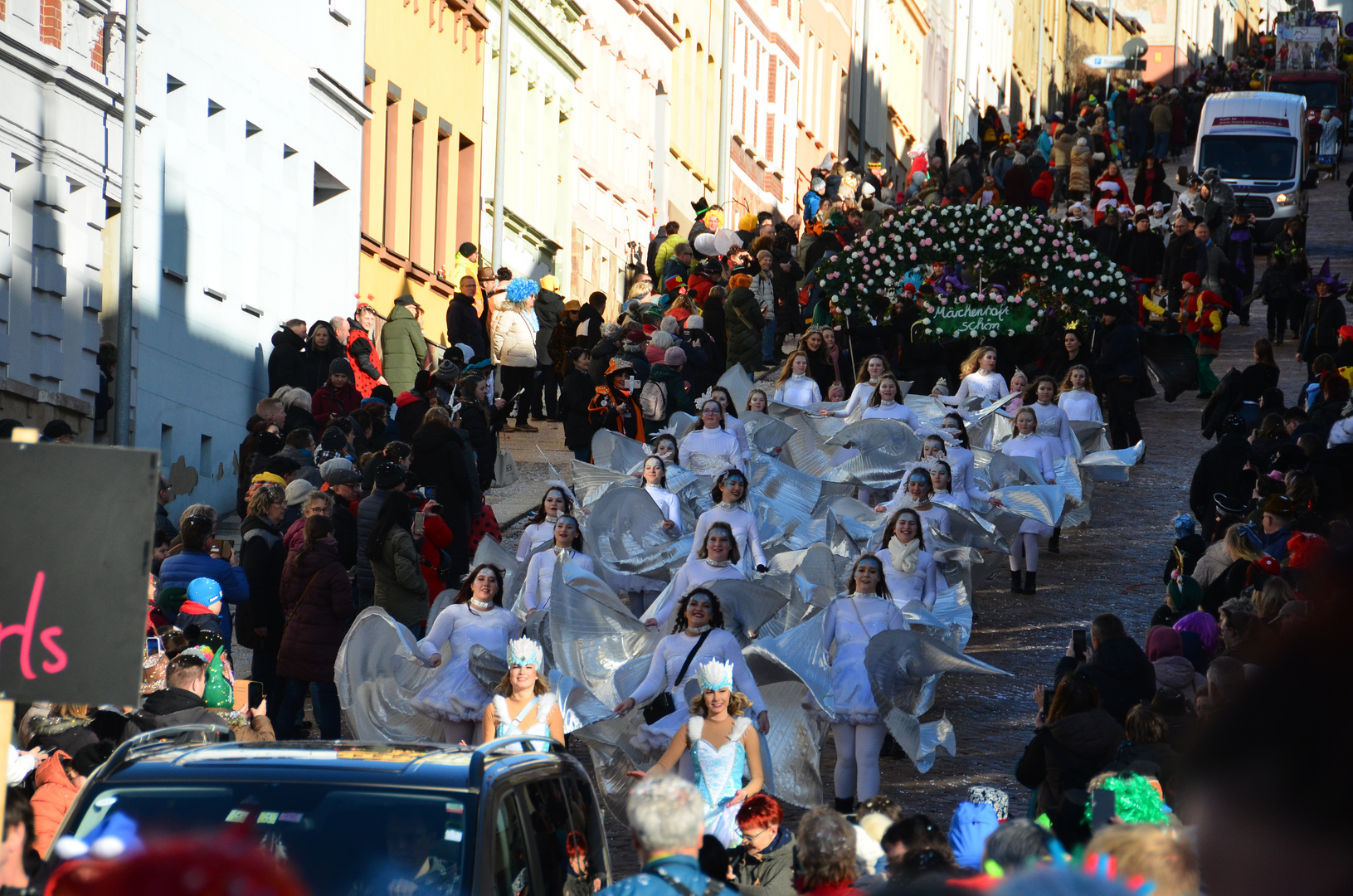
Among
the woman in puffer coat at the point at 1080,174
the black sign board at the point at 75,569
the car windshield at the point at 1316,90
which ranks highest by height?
the car windshield at the point at 1316,90

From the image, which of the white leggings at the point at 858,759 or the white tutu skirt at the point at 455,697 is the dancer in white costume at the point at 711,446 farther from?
the white tutu skirt at the point at 455,697

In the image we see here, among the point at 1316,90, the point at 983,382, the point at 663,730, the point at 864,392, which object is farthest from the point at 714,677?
the point at 1316,90

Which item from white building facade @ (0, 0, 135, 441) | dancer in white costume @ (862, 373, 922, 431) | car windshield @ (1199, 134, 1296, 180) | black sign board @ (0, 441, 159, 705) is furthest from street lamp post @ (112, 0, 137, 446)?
car windshield @ (1199, 134, 1296, 180)

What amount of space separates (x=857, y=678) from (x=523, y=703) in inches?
85.7

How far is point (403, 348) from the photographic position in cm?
2505

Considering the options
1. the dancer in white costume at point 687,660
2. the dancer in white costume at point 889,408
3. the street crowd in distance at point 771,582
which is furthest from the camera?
the dancer in white costume at point 889,408

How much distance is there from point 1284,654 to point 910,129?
7679 centimetres

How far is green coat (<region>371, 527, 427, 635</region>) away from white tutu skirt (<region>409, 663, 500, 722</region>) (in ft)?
5.82

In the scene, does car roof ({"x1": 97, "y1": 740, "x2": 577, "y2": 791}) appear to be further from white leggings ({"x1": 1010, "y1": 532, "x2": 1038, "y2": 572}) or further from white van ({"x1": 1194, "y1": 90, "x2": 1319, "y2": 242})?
white van ({"x1": 1194, "y1": 90, "x2": 1319, "y2": 242})

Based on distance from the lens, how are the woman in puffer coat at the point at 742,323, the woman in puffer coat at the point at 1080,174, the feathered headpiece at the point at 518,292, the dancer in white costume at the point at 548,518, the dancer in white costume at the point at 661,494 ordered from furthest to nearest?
the woman in puffer coat at the point at 1080,174 < the woman in puffer coat at the point at 742,323 < the feathered headpiece at the point at 518,292 < the dancer in white costume at the point at 661,494 < the dancer in white costume at the point at 548,518

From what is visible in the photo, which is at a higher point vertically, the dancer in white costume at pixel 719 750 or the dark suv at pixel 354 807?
the dark suv at pixel 354 807

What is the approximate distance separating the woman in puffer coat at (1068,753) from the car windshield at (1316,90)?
5875cm

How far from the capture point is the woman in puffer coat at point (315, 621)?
485 inches

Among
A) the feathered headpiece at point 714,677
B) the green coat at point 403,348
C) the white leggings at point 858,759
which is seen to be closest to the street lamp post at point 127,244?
the green coat at point 403,348
